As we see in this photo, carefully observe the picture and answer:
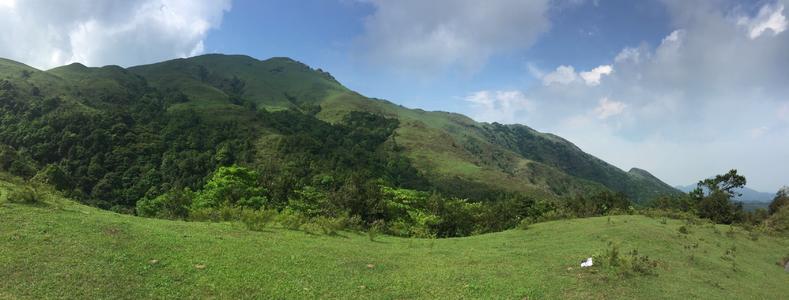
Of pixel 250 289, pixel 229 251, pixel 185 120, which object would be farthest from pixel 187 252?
pixel 185 120

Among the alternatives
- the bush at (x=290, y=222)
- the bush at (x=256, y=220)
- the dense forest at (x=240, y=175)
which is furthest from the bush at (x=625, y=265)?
the bush at (x=256, y=220)

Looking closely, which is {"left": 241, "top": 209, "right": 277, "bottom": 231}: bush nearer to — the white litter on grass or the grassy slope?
the grassy slope

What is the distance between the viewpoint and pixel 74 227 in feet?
50.0

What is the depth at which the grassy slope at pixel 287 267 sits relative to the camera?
12.2 metres

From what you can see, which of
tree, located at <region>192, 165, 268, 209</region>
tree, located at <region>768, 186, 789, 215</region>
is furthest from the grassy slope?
tree, located at <region>768, 186, 789, 215</region>

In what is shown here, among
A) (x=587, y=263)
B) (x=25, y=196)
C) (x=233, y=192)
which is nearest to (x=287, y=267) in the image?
(x=25, y=196)

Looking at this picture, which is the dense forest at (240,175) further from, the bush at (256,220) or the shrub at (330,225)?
the shrub at (330,225)

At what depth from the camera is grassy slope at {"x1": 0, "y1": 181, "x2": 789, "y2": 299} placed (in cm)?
1221

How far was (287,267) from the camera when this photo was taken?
49.8 feet

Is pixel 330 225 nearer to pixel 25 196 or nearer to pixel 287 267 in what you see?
pixel 287 267

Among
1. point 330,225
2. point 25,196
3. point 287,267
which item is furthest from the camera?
point 330,225

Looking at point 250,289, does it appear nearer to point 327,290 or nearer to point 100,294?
point 327,290

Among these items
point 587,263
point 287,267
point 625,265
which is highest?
point 625,265

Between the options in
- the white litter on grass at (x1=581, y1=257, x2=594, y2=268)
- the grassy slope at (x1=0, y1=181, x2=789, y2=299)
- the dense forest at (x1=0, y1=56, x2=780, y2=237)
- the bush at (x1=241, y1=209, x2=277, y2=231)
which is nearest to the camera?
the grassy slope at (x1=0, y1=181, x2=789, y2=299)
